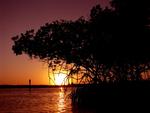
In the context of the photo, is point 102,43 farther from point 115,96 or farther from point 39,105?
point 39,105

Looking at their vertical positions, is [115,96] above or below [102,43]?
below

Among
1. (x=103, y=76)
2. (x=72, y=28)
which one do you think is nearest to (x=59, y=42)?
(x=72, y=28)

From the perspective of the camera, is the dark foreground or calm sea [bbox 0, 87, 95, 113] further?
calm sea [bbox 0, 87, 95, 113]

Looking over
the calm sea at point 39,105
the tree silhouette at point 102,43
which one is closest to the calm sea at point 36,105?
the calm sea at point 39,105

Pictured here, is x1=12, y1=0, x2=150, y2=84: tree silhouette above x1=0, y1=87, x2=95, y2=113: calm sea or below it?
above

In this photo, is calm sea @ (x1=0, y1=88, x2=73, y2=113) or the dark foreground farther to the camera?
calm sea @ (x1=0, y1=88, x2=73, y2=113)

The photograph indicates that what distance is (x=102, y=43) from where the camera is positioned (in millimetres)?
30750

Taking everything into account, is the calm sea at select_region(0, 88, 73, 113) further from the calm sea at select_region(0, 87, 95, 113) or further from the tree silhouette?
the tree silhouette

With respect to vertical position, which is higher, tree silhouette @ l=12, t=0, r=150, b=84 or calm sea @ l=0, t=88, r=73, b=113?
tree silhouette @ l=12, t=0, r=150, b=84

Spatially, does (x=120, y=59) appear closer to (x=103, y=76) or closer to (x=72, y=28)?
(x=103, y=76)

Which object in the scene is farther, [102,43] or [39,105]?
[39,105]

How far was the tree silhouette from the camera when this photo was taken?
3036 centimetres

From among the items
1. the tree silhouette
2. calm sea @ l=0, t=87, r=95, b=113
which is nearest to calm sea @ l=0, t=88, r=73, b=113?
calm sea @ l=0, t=87, r=95, b=113

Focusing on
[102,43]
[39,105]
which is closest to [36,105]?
[39,105]
